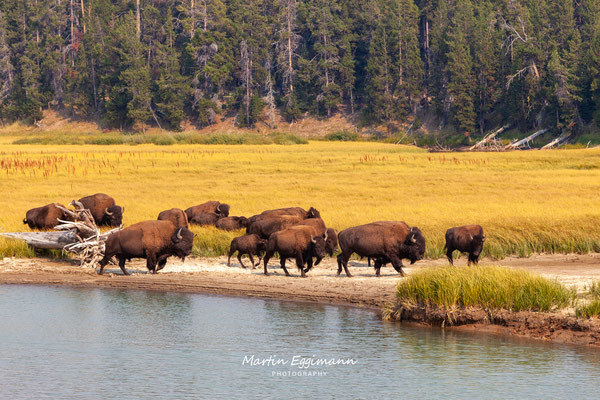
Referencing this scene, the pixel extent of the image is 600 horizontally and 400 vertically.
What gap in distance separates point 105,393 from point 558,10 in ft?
288

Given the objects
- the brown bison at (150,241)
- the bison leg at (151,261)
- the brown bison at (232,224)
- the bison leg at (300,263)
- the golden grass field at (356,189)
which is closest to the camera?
the bison leg at (300,263)

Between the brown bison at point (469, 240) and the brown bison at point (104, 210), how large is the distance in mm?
11002

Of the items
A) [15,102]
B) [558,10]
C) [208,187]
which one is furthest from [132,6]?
[208,187]

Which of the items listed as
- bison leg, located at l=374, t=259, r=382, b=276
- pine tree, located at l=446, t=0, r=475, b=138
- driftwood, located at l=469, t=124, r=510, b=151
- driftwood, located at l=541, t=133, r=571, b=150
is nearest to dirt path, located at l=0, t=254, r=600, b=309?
bison leg, located at l=374, t=259, r=382, b=276

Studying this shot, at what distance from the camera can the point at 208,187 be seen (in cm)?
3853

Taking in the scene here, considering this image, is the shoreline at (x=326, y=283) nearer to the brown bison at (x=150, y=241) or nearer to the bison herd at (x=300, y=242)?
the bison herd at (x=300, y=242)

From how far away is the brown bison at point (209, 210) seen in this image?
87.2 ft

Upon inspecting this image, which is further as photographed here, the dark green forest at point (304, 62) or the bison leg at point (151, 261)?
the dark green forest at point (304, 62)

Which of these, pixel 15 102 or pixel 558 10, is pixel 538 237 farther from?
pixel 15 102

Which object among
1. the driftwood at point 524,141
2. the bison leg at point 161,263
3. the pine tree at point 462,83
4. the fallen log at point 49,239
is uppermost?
the pine tree at point 462,83

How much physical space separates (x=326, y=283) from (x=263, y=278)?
1.75 meters

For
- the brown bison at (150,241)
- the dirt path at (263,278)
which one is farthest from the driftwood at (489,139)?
the brown bison at (150,241)

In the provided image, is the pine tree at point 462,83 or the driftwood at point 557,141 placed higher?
the pine tree at point 462,83

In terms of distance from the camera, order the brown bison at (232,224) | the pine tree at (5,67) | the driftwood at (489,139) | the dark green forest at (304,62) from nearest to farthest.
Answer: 1. the brown bison at (232,224)
2. the driftwood at (489,139)
3. the dark green forest at (304,62)
4. the pine tree at (5,67)
